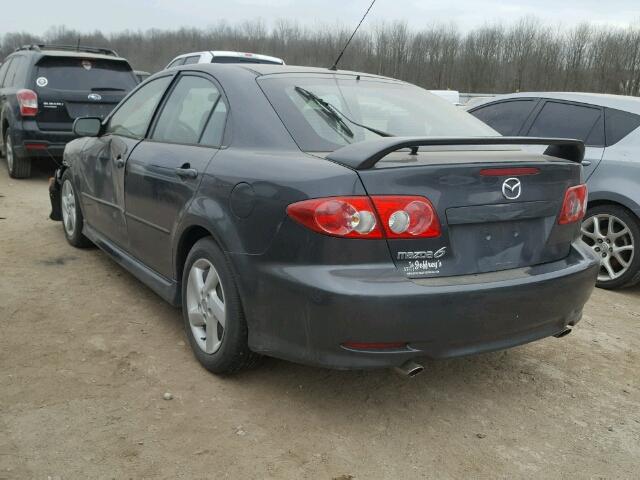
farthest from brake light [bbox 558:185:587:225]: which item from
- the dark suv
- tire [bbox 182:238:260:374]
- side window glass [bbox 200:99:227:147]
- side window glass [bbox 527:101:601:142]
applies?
the dark suv

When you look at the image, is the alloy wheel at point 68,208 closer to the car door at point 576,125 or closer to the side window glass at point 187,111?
the side window glass at point 187,111

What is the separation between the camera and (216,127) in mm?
3166

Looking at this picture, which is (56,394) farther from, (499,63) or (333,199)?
(499,63)

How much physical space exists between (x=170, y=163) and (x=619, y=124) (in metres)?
3.81

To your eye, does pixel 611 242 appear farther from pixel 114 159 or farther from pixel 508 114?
pixel 114 159

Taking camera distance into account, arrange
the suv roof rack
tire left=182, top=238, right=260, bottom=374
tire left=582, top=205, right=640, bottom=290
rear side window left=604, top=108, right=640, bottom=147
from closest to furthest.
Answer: tire left=182, top=238, right=260, bottom=374, tire left=582, top=205, right=640, bottom=290, rear side window left=604, top=108, right=640, bottom=147, the suv roof rack

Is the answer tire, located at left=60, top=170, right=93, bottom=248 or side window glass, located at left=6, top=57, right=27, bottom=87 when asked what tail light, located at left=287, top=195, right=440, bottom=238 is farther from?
side window glass, located at left=6, top=57, right=27, bottom=87

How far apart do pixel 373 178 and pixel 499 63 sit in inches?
2030

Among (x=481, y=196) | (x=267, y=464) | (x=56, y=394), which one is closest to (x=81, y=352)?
(x=56, y=394)

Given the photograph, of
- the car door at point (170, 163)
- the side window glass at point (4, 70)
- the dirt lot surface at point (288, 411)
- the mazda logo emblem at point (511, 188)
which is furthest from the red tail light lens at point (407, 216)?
the side window glass at point (4, 70)

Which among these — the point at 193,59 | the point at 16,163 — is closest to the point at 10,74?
the point at 16,163

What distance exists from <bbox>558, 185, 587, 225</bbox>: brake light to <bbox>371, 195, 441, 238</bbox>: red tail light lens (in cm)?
78

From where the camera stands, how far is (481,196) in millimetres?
2488

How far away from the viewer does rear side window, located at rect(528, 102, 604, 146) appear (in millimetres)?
5219
